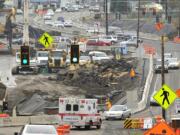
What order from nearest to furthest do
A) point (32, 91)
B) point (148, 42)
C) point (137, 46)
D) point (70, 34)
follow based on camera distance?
point (32, 91)
point (137, 46)
point (148, 42)
point (70, 34)

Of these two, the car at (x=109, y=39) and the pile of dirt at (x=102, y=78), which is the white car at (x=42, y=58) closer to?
the pile of dirt at (x=102, y=78)

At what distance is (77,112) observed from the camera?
5019 centimetres

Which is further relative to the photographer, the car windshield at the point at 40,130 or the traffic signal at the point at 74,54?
the traffic signal at the point at 74,54

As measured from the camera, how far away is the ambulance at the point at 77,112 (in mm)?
50250

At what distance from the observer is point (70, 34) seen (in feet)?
451

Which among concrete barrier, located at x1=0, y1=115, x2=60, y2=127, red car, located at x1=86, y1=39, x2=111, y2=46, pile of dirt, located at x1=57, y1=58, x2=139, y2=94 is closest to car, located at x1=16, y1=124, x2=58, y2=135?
concrete barrier, located at x1=0, y1=115, x2=60, y2=127

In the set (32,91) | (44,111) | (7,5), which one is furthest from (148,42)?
(44,111)

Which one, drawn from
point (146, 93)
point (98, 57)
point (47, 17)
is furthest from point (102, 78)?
point (47, 17)

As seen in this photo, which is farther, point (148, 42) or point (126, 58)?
point (148, 42)

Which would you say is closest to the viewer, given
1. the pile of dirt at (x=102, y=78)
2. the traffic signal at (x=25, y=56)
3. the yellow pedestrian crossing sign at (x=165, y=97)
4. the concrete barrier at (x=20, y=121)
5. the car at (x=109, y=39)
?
the yellow pedestrian crossing sign at (x=165, y=97)

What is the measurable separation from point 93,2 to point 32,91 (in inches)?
2918

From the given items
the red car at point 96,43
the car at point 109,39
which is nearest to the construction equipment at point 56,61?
the red car at point 96,43

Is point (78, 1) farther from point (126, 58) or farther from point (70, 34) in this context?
point (126, 58)

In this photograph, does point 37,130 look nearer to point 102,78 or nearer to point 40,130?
point 40,130
